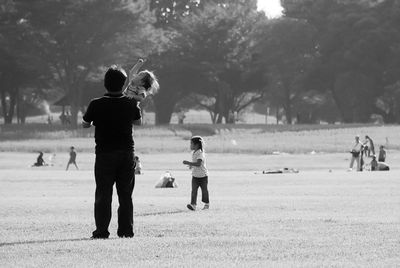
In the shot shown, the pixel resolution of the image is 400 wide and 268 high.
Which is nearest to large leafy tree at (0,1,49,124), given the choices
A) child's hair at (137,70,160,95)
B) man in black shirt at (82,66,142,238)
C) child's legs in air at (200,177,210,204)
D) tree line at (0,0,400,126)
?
tree line at (0,0,400,126)

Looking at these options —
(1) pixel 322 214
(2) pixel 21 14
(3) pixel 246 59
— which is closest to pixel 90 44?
(2) pixel 21 14

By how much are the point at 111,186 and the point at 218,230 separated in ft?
6.47

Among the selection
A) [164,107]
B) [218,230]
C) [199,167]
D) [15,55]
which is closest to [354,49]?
[164,107]

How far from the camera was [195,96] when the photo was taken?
391 ft

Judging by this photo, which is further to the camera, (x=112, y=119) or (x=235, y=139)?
(x=235, y=139)

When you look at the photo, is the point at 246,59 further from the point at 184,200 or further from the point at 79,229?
the point at 79,229

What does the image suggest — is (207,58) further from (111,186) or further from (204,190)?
(111,186)

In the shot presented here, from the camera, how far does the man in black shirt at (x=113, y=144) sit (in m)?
13.4

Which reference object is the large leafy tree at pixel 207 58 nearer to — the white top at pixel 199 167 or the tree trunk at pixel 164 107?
the tree trunk at pixel 164 107

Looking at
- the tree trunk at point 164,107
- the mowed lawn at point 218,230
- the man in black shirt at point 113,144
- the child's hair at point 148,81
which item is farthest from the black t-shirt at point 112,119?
the tree trunk at point 164,107

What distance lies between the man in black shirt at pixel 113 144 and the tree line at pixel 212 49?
253 feet

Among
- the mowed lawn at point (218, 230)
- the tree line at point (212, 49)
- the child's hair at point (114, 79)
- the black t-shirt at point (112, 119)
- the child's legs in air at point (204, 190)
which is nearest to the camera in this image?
the mowed lawn at point (218, 230)

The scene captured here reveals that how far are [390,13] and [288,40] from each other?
10024 millimetres

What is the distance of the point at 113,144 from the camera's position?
13.5 metres
